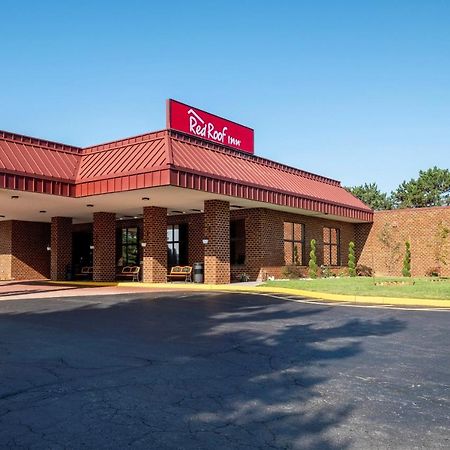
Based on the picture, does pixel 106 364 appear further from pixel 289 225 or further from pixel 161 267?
pixel 289 225

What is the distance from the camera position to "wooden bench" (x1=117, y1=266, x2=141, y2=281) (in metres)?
25.2

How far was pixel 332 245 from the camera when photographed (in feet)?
101

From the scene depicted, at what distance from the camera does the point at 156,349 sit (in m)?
7.15

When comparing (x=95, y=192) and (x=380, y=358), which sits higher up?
(x=95, y=192)

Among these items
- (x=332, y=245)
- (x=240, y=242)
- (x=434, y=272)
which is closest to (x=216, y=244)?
(x=240, y=242)

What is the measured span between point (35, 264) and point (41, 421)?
2967cm

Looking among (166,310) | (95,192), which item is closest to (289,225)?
(95,192)

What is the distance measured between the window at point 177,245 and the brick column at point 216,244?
21.3 feet

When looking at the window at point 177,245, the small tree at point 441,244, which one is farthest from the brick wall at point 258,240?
the small tree at point 441,244

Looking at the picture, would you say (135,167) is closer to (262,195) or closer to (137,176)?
(137,176)

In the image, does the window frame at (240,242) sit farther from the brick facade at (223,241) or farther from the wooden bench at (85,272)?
the wooden bench at (85,272)

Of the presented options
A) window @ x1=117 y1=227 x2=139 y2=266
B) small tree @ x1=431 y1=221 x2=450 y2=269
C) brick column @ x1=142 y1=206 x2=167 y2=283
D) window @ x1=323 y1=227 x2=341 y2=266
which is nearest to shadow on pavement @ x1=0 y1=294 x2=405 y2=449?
brick column @ x1=142 y1=206 x2=167 y2=283

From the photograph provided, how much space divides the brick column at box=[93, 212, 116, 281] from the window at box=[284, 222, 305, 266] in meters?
9.32

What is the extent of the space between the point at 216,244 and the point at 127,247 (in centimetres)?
1091
